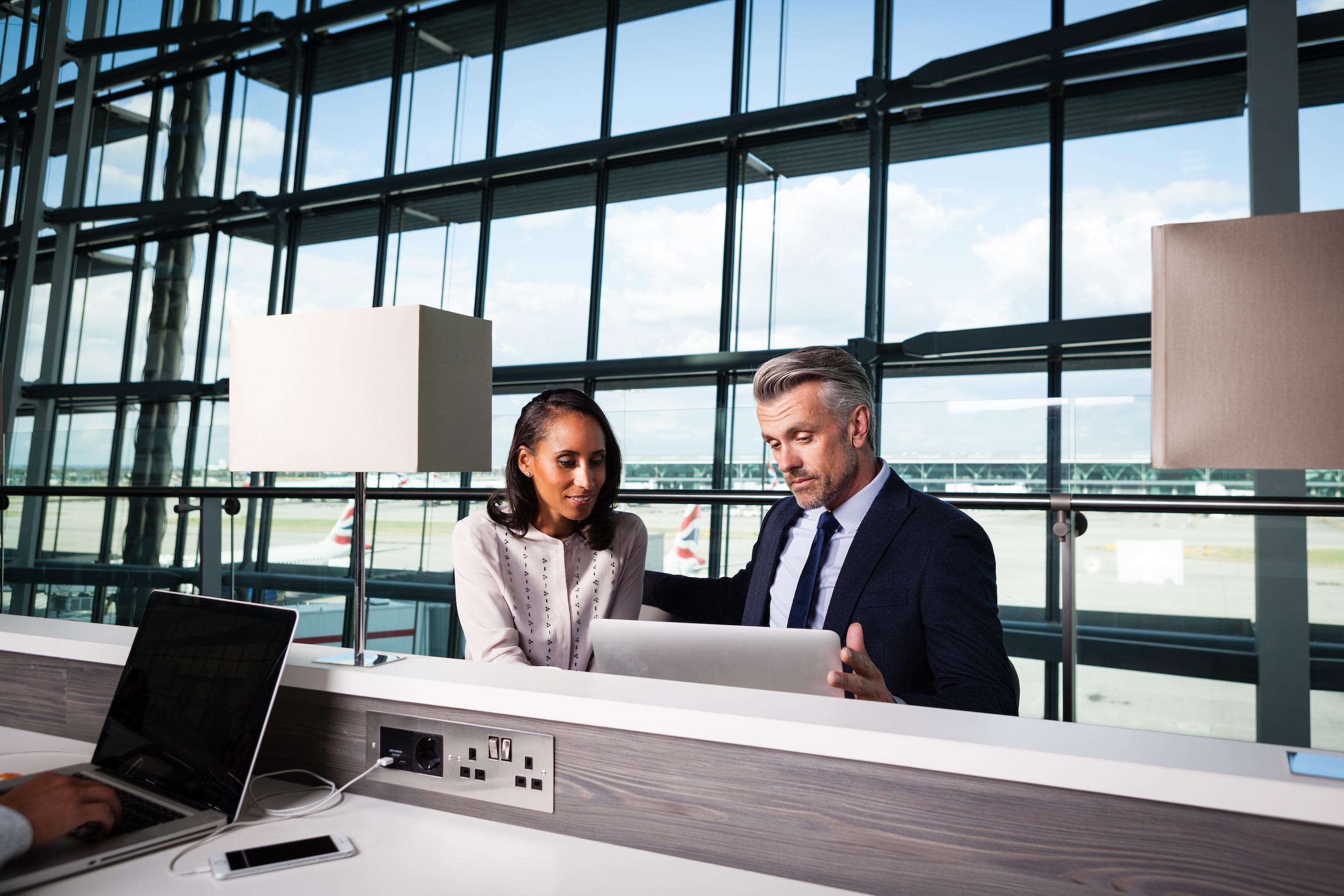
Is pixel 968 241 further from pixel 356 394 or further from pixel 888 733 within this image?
pixel 888 733

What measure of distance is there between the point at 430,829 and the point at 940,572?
961 mm

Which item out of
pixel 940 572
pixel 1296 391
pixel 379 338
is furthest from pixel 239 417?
pixel 1296 391

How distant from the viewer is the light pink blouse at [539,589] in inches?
73.4

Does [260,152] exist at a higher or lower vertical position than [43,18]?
lower

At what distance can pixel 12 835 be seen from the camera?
100 centimetres

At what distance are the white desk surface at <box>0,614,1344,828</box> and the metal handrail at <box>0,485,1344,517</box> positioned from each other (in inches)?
27.0

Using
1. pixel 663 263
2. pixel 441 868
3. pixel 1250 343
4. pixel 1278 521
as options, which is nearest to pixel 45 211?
pixel 663 263

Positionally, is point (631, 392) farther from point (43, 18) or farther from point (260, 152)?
point (43, 18)

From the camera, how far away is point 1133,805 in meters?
0.86

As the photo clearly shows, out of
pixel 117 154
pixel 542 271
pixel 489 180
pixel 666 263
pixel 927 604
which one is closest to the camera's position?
pixel 927 604

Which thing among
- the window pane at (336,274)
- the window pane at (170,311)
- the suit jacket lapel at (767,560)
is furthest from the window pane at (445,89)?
the suit jacket lapel at (767,560)

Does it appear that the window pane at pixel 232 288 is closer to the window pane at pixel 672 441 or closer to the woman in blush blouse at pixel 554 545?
the window pane at pixel 672 441

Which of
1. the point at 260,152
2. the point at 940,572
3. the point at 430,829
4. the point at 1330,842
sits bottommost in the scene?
the point at 430,829

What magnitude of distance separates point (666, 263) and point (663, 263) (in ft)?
0.08
